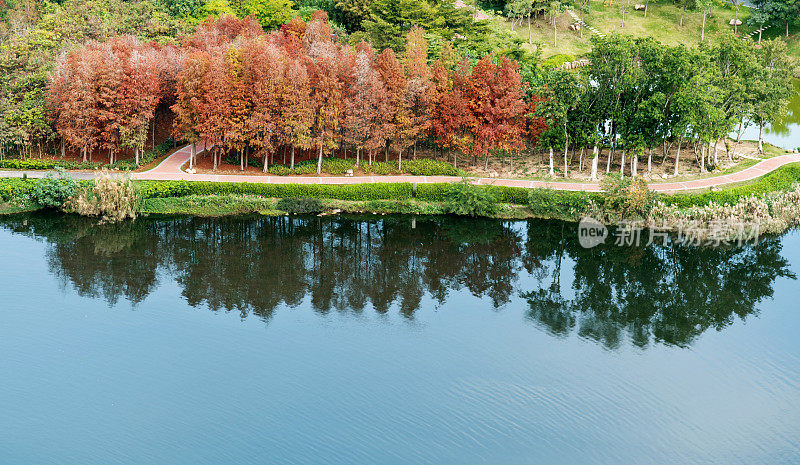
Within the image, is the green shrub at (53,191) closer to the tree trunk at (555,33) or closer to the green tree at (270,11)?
the green tree at (270,11)

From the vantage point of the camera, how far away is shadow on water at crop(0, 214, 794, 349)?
39.5m

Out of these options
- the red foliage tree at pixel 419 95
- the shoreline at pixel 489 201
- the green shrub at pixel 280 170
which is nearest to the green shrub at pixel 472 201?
the shoreline at pixel 489 201

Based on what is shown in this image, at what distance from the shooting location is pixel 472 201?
170 feet

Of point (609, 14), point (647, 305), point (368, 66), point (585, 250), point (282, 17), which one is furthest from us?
point (609, 14)

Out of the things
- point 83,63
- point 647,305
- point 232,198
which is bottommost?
point 647,305

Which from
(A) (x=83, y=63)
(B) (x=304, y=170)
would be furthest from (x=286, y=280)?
(A) (x=83, y=63)

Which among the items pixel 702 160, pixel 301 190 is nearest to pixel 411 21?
pixel 301 190

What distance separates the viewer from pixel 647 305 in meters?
40.4

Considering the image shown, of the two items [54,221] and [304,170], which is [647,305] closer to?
[304,170]

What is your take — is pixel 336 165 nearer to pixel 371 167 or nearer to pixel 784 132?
pixel 371 167

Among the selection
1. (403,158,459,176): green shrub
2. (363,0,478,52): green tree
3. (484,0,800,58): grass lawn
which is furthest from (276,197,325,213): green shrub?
(484,0,800,58): grass lawn

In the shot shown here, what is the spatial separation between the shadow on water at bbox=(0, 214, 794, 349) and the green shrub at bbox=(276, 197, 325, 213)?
98 cm

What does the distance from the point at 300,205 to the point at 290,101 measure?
23.5 ft

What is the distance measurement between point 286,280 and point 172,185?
46.6 feet
